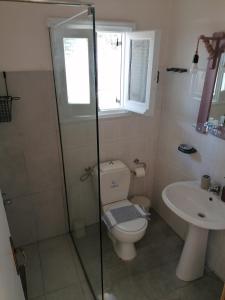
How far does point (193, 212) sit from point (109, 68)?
162cm

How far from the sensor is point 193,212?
2006 mm

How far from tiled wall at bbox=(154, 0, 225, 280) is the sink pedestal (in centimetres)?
17

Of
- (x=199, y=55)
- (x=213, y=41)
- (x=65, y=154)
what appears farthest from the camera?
(x=65, y=154)

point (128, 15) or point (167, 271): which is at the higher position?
point (128, 15)

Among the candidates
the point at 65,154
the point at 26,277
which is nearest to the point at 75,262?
the point at 26,277

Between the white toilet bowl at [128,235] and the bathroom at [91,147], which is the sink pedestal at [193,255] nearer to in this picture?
the bathroom at [91,147]

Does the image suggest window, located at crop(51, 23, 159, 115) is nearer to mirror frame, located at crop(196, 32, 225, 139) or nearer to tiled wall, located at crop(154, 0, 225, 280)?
tiled wall, located at crop(154, 0, 225, 280)

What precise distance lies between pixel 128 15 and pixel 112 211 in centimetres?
184

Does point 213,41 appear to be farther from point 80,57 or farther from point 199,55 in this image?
point 80,57

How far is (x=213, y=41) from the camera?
1.78 meters

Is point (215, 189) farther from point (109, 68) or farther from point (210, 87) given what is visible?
point (109, 68)

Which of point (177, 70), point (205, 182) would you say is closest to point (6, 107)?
point (177, 70)

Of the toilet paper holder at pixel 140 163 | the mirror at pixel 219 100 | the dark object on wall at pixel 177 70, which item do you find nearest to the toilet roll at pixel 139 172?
the toilet paper holder at pixel 140 163

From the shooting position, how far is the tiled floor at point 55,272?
200 cm
